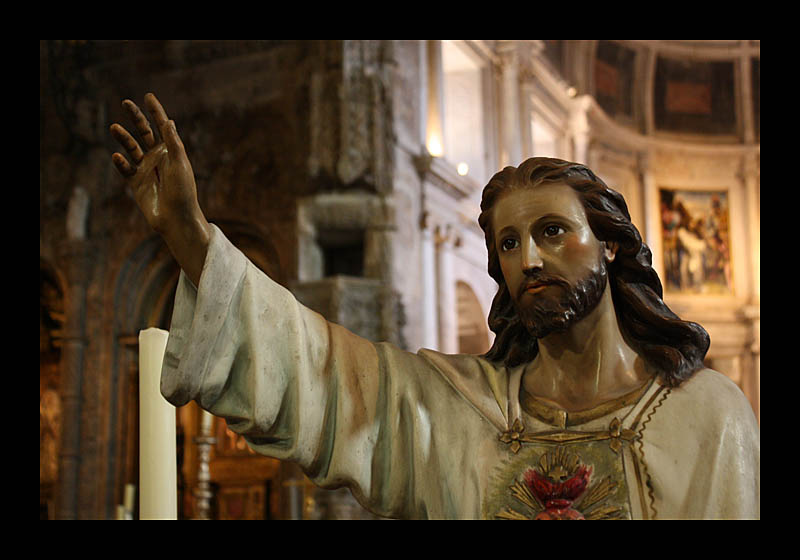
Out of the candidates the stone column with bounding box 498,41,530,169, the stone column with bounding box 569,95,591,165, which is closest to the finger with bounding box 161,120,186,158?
the stone column with bounding box 498,41,530,169

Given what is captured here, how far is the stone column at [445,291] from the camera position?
9969 mm

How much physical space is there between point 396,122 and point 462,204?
6.43 feet

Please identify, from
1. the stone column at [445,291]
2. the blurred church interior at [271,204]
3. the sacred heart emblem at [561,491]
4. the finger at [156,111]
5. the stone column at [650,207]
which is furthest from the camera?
the stone column at [650,207]

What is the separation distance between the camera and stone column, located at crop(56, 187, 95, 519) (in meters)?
10.0

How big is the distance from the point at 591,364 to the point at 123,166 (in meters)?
1.14

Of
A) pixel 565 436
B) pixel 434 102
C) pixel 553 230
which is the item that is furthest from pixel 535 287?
pixel 434 102

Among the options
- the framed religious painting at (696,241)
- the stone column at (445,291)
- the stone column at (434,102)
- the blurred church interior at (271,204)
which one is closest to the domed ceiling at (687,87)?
the framed religious painting at (696,241)

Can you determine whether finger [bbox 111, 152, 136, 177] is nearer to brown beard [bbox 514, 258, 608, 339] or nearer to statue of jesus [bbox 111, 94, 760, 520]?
statue of jesus [bbox 111, 94, 760, 520]

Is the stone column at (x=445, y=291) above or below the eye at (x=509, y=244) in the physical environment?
above

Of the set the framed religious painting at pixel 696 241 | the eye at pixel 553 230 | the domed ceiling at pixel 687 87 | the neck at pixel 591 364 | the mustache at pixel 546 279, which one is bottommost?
the neck at pixel 591 364

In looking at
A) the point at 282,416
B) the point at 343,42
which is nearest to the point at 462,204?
the point at 343,42

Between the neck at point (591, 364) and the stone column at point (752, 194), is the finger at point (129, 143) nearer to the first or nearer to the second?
the neck at point (591, 364)

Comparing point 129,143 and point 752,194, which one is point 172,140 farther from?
point 752,194

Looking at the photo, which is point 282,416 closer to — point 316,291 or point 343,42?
point 316,291
